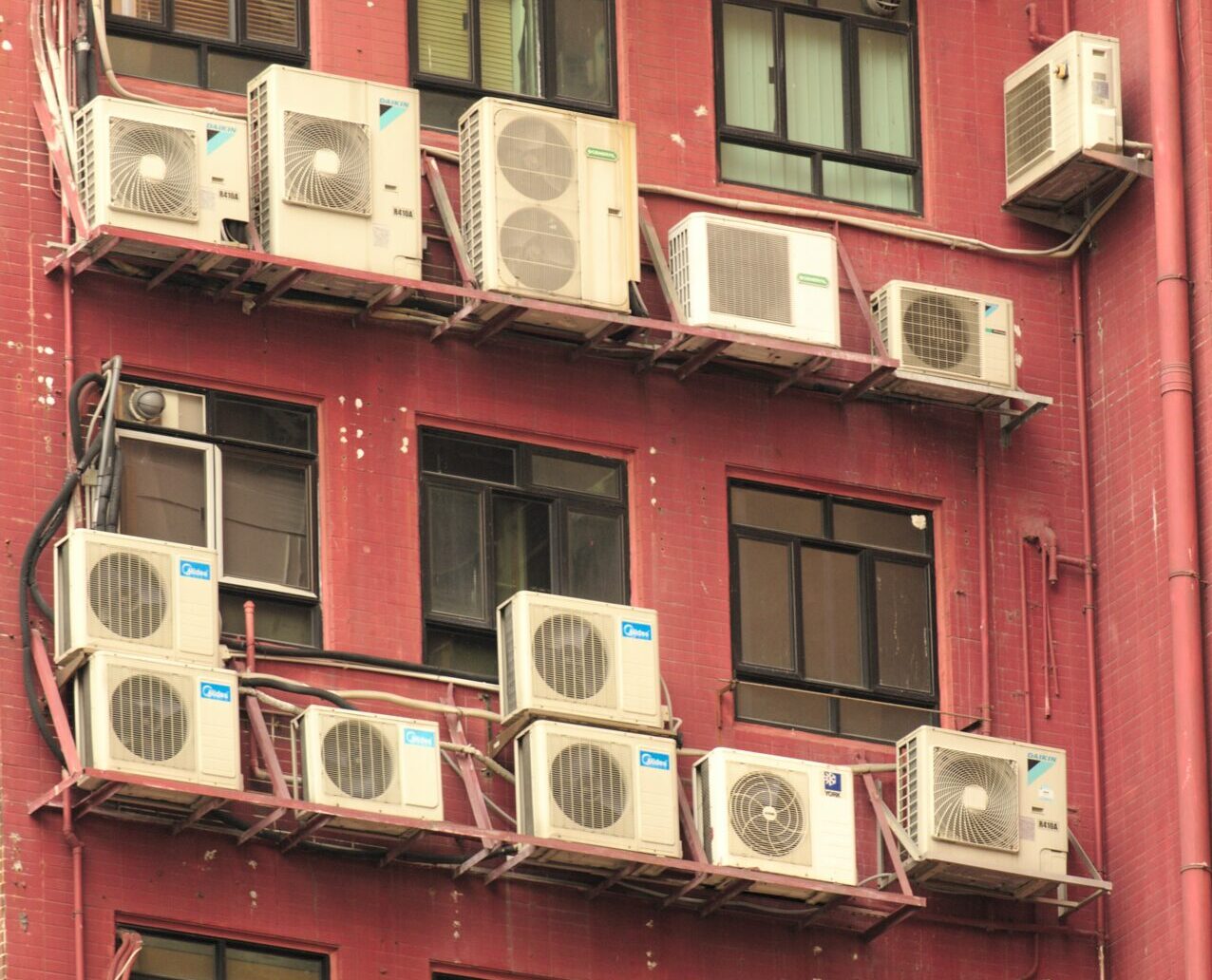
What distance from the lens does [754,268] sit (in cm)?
2877

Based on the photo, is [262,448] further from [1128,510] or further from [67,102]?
[1128,510]

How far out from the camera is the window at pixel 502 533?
27.9 meters

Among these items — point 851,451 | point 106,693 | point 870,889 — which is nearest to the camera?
point 106,693

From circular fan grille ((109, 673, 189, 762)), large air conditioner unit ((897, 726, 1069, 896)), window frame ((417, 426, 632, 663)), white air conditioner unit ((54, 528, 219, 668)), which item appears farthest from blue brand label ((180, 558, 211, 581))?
large air conditioner unit ((897, 726, 1069, 896))

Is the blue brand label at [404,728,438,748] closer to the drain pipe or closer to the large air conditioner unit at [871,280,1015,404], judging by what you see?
the large air conditioner unit at [871,280,1015,404]

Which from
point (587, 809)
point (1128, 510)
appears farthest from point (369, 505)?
point (1128, 510)

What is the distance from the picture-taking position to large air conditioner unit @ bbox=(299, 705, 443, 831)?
2619 centimetres

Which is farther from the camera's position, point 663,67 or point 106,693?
point 663,67

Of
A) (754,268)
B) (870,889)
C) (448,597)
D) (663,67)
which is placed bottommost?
(870,889)

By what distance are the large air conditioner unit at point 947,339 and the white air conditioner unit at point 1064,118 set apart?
1.17 meters

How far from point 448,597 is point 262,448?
1583 mm

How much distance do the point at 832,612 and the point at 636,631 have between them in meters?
2.27

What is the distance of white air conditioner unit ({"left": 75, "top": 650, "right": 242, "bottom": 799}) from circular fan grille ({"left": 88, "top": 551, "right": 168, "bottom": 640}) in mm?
265

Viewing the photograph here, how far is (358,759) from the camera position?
86.4 feet
